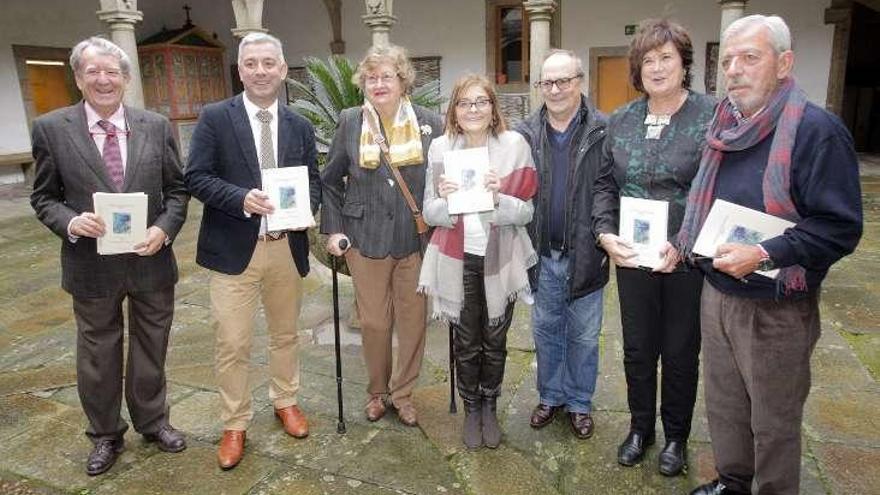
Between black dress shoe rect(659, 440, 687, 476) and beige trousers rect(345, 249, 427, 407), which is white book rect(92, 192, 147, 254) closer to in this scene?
beige trousers rect(345, 249, 427, 407)

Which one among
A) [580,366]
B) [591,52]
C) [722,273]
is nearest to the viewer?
[722,273]

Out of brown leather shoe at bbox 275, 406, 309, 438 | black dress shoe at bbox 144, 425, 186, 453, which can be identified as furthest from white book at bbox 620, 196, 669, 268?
black dress shoe at bbox 144, 425, 186, 453

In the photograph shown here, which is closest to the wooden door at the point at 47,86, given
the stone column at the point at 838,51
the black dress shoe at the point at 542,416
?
the black dress shoe at the point at 542,416

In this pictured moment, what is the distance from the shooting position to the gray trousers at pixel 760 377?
1.91m

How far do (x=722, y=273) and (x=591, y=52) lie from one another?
10727 millimetres

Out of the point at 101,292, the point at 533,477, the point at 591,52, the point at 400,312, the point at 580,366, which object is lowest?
the point at 533,477

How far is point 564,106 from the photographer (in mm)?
2461

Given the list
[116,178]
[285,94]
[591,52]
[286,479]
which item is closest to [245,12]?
[285,94]

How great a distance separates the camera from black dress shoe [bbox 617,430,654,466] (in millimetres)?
2584

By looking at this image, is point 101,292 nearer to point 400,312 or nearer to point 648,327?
point 400,312

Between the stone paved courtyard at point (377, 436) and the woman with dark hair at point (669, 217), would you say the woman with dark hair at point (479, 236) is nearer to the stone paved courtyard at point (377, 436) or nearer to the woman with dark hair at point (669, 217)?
the woman with dark hair at point (669, 217)

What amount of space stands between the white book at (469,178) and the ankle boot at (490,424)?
0.91 meters

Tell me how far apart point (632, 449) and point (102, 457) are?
2.19 m

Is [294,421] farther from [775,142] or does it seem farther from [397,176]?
[775,142]
